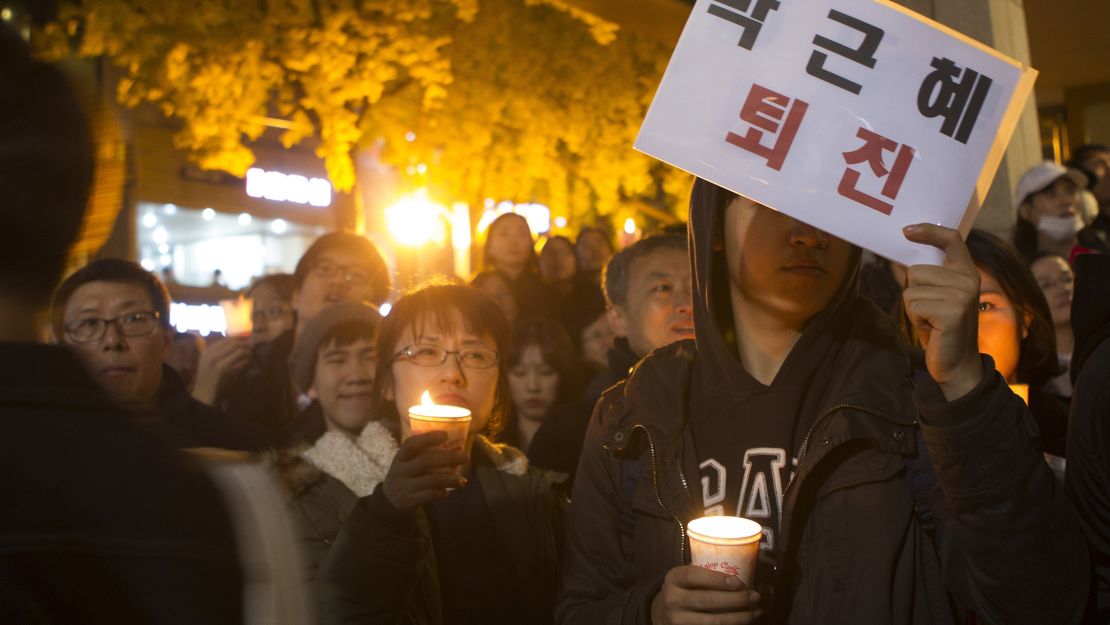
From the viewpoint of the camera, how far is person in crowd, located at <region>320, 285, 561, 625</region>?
2555mm

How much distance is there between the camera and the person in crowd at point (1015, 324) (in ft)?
10.6

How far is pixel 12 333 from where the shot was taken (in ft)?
3.96

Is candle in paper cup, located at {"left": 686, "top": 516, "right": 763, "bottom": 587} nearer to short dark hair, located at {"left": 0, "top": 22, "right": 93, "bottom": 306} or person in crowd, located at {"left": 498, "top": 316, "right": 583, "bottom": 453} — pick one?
short dark hair, located at {"left": 0, "top": 22, "right": 93, "bottom": 306}

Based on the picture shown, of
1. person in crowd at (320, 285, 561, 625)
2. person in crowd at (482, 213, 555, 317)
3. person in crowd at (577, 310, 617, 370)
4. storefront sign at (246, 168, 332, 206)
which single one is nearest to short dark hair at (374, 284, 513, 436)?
person in crowd at (320, 285, 561, 625)

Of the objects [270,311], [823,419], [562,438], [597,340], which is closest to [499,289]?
[597,340]

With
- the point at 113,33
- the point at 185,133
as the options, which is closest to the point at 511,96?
the point at 185,133

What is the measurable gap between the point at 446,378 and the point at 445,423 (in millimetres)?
727

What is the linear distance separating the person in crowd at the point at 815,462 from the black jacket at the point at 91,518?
3.51ft

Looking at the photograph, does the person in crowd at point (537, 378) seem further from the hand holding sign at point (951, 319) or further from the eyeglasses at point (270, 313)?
the hand holding sign at point (951, 319)

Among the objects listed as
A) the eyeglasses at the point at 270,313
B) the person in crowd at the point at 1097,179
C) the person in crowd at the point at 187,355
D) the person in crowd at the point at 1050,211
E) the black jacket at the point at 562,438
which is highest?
the person in crowd at the point at 1097,179

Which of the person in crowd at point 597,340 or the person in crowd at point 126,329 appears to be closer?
the person in crowd at point 126,329

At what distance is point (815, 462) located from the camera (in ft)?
6.81

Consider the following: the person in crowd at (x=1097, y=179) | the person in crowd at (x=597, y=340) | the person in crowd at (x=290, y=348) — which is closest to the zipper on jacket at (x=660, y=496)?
the person in crowd at (x=290, y=348)

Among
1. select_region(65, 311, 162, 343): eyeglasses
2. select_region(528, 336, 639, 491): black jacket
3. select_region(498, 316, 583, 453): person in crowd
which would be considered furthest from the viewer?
select_region(498, 316, 583, 453): person in crowd
